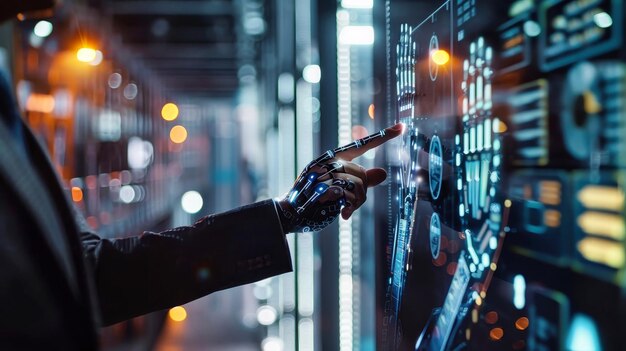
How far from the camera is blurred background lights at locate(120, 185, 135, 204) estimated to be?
9539 millimetres

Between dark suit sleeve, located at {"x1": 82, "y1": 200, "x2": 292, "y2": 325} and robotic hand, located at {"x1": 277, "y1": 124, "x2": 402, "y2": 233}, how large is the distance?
0.26 ft

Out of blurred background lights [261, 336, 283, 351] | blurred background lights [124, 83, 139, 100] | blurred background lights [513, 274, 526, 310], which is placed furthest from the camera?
blurred background lights [124, 83, 139, 100]

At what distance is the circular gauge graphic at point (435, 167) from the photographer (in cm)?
80

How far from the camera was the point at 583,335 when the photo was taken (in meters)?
0.44

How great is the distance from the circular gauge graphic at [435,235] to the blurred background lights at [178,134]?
2015 cm

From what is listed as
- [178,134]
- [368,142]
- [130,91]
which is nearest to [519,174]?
[368,142]

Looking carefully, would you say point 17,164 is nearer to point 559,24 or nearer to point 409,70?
point 409,70

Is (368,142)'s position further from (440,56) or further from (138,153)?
(138,153)

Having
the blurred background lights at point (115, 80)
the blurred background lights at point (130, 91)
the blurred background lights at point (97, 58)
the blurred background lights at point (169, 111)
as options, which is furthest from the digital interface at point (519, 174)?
the blurred background lights at point (169, 111)

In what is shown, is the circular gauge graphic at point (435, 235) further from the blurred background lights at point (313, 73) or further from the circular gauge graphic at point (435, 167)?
the blurred background lights at point (313, 73)

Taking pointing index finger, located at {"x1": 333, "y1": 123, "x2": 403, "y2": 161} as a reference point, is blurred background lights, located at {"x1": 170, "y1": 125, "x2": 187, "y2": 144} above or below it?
above

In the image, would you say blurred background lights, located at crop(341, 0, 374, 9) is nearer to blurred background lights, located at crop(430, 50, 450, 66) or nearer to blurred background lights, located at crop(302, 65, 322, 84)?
A: blurred background lights, located at crop(302, 65, 322, 84)

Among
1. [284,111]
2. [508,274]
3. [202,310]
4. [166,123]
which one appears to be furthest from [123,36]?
[508,274]

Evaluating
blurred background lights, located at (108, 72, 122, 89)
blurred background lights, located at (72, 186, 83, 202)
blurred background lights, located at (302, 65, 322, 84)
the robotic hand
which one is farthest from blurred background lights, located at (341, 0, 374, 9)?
blurred background lights, located at (108, 72, 122, 89)
